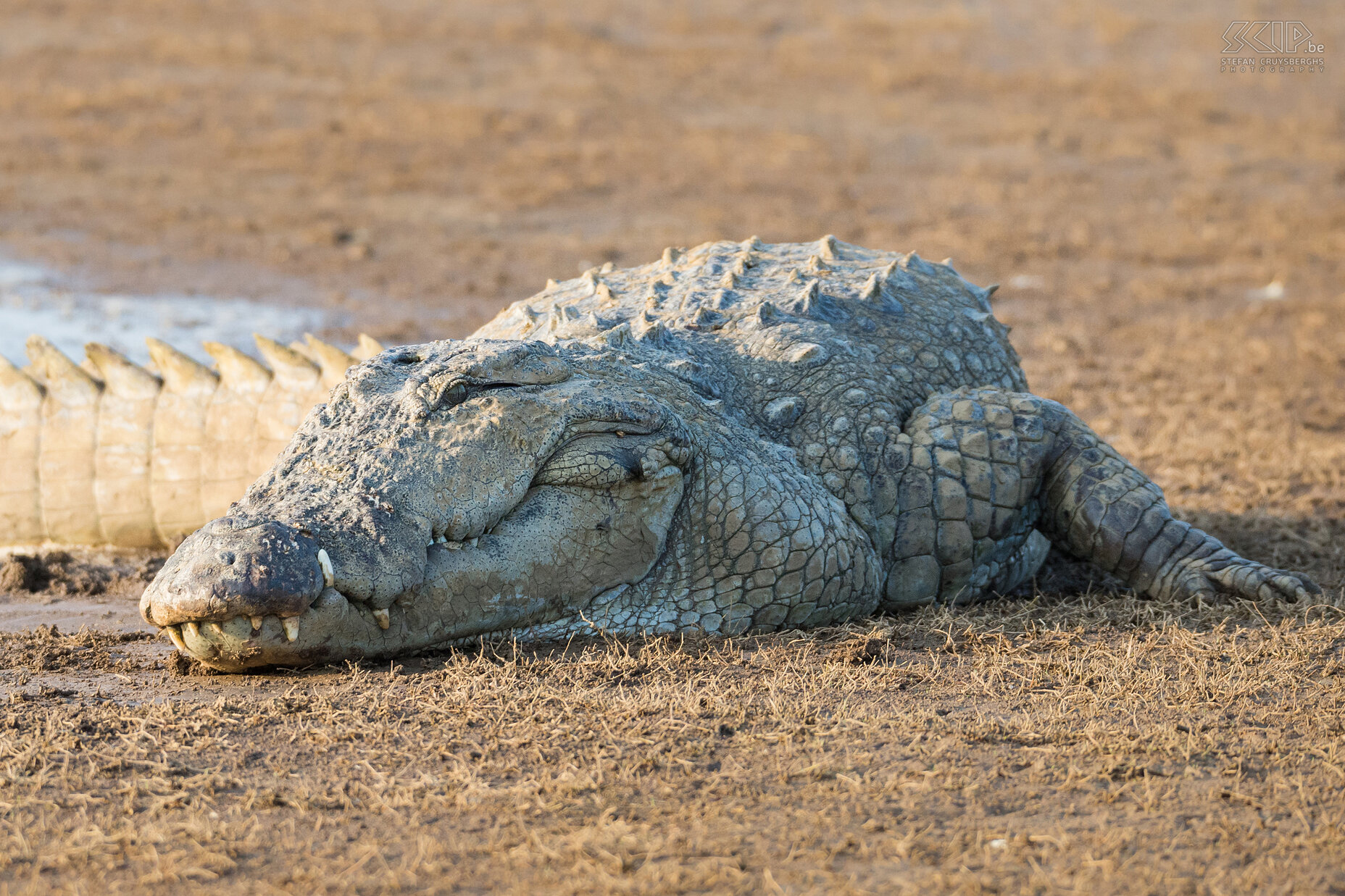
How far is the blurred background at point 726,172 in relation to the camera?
26.7ft

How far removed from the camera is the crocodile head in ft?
9.95

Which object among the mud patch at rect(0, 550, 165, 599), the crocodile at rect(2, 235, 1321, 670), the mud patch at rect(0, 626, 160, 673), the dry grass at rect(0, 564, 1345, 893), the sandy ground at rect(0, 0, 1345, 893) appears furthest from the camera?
the mud patch at rect(0, 550, 165, 599)

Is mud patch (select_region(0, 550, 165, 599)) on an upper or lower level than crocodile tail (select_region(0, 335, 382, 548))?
lower

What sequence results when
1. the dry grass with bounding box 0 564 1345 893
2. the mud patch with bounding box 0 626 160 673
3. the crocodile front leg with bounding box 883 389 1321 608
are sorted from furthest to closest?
the crocodile front leg with bounding box 883 389 1321 608 < the mud patch with bounding box 0 626 160 673 < the dry grass with bounding box 0 564 1345 893

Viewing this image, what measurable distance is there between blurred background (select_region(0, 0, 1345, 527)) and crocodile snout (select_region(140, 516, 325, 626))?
3.66 metres

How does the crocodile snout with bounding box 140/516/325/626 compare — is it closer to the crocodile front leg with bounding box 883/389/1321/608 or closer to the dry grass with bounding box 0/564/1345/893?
the dry grass with bounding box 0/564/1345/893

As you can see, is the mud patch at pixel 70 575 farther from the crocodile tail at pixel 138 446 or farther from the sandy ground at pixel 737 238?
the crocodile tail at pixel 138 446

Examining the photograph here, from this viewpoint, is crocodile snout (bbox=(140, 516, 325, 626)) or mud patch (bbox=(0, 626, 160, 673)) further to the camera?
mud patch (bbox=(0, 626, 160, 673))

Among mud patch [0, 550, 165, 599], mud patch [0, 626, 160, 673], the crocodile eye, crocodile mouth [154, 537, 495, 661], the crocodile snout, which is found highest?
the crocodile eye

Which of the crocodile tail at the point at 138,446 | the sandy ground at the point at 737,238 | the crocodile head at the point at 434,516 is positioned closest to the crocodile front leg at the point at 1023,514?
the sandy ground at the point at 737,238

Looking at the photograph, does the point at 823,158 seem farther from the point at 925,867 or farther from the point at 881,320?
the point at 925,867

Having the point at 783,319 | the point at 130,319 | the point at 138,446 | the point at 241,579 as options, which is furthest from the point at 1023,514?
the point at 130,319

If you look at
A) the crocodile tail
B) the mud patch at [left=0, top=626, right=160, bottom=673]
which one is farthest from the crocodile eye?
the crocodile tail

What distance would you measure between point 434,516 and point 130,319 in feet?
19.1
